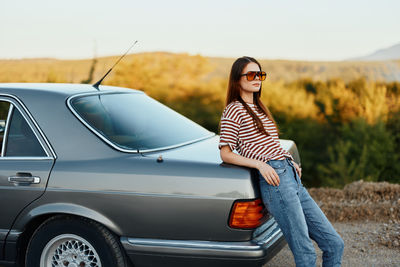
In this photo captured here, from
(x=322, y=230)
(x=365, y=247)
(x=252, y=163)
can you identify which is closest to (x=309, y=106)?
(x=365, y=247)

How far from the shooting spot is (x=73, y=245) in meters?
3.36

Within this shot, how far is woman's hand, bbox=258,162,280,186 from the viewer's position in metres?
2.95

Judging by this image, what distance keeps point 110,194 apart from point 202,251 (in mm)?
695

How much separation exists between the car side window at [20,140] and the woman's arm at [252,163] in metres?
1.31

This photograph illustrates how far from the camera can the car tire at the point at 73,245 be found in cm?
324

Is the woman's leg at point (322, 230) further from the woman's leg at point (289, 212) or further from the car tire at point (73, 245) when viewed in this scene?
the car tire at point (73, 245)

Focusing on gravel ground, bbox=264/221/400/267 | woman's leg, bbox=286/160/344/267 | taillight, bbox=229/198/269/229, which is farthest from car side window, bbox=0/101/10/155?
gravel ground, bbox=264/221/400/267

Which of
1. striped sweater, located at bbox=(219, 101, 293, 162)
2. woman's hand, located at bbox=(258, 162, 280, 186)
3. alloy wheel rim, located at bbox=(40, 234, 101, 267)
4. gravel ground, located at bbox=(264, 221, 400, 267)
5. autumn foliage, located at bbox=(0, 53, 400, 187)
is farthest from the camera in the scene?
autumn foliage, located at bbox=(0, 53, 400, 187)

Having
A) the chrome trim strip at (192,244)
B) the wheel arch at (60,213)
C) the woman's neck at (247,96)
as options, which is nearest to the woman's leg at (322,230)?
the chrome trim strip at (192,244)

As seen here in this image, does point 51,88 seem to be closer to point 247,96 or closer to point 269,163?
point 247,96

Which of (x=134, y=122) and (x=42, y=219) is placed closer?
(x=42, y=219)

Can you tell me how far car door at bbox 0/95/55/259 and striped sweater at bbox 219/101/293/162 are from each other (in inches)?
49.0

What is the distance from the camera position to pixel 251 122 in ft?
10.2

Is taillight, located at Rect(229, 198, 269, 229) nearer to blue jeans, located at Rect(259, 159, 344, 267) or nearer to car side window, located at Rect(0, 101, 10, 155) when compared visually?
blue jeans, located at Rect(259, 159, 344, 267)
